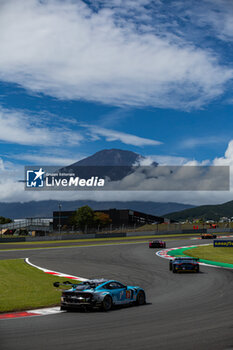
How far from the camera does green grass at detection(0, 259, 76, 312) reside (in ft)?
56.0

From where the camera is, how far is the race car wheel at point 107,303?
15641mm

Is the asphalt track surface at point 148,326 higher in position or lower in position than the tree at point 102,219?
lower

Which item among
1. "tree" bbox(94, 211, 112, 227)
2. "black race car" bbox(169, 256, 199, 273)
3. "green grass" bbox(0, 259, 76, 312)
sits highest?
"tree" bbox(94, 211, 112, 227)

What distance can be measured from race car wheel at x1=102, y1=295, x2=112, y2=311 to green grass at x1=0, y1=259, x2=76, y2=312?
2676 millimetres

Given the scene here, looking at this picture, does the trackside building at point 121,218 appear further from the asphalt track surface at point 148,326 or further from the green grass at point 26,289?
the asphalt track surface at point 148,326

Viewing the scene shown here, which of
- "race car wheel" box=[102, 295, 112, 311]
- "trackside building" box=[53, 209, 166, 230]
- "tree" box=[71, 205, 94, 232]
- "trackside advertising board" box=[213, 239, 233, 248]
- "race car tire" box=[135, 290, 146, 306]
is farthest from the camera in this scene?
"tree" box=[71, 205, 94, 232]

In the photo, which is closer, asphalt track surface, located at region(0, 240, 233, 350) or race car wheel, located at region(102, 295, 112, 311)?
asphalt track surface, located at region(0, 240, 233, 350)

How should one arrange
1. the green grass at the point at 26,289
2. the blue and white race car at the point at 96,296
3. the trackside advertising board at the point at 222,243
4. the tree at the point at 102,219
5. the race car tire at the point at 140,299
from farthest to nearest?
1. the tree at the point at 102,219
2. the trackside advertising board at the point at 222,243
3. the race car tire at the point at 140,299
4. the green grass at the point at 26,289
5. the blue and white race car at the point at 96,296

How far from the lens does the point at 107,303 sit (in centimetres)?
1588

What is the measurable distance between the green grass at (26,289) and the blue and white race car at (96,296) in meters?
1.78

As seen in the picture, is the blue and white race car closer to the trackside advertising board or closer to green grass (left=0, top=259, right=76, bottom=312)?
green grass (left=0, top=259, right=76, bottom=312)

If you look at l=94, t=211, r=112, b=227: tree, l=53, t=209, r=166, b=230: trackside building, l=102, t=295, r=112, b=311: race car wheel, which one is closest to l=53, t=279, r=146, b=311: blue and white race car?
l=102, t=295, r=112, b=311: race car wheel

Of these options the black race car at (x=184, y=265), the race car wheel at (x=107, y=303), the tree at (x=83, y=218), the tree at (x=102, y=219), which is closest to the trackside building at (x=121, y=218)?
the tree at (x=102, y=219)

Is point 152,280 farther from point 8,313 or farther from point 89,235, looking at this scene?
point 89,235
